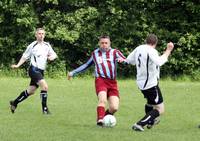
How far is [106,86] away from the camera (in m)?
11.5

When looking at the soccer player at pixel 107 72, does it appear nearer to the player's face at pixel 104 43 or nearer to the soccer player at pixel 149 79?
the player's face at pixel 104 43

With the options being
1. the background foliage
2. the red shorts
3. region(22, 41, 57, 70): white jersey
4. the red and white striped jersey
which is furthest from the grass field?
the background foliage

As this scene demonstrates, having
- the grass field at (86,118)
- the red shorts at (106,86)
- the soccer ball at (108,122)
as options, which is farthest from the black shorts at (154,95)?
the red shorts at (106,86)

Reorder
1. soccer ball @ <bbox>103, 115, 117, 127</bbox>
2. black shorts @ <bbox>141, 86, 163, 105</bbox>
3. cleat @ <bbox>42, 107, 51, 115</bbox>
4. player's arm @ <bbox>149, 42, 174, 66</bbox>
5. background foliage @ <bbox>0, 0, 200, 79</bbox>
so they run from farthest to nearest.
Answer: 1. background foliage @ <bbox>0, 0, 200, 79</bbox>
2. cleat @ <bbox>42, 107, 51, 115</bbox>
3. soccer ball @ <bbox>103, 115, 117, 127</bbox>
4. black shorts @ <bbox>141, 86, 163, 105</bbox>
5. player's arm @ <bbox>149, 42, 174, 66</bbox>

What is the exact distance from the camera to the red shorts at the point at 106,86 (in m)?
11.4

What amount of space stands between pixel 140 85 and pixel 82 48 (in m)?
17.3

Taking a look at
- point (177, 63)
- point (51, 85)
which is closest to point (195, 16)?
point (177, 63)

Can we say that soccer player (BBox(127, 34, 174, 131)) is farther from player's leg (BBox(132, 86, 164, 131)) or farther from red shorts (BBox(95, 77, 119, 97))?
red shorts (BBox(95, 77, 119, 97))

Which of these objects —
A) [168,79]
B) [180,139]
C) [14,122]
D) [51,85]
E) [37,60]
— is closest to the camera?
[180,139]

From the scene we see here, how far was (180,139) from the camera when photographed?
9570mm

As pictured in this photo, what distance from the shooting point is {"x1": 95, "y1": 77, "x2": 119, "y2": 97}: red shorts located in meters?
11.4

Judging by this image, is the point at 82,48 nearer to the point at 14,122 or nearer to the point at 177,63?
the point at 177,63

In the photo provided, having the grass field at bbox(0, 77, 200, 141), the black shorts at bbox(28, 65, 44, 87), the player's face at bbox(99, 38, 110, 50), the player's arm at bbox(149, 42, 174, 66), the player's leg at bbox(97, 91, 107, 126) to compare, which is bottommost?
the grass field at bbox(0, 77, 200, 141)

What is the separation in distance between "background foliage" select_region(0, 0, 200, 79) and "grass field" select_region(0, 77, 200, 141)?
6761 mm
